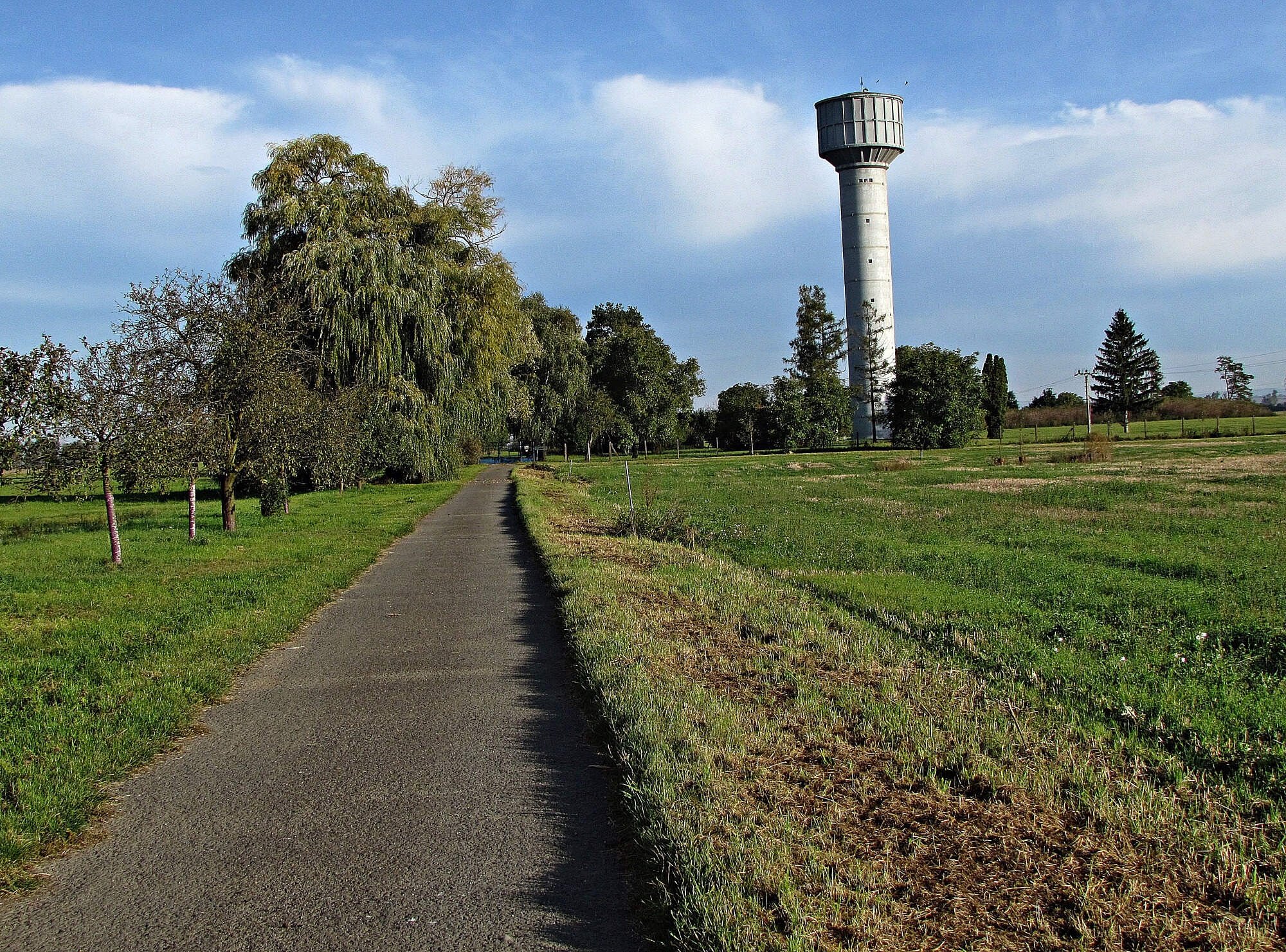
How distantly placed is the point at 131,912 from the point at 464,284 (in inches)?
1312

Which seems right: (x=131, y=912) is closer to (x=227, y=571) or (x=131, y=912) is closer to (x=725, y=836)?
(x=725, y=836)

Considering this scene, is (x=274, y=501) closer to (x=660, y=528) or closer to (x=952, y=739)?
(x=660, y=528)

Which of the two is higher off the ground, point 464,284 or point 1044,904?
point 464,284

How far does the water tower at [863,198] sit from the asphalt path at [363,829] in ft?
275

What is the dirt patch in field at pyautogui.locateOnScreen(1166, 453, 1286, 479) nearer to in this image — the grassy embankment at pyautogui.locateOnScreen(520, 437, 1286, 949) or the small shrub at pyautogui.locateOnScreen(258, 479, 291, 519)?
the grassy embankment at pyautogui.locateOnScreen(520, 437, 1286, 949)

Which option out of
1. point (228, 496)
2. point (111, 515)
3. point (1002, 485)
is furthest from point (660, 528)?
point (1002, 485)

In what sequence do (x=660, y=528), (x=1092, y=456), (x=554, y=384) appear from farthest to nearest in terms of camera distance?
(x=554, y=384) < (x=1092, y=456) < (x=660, y=528)

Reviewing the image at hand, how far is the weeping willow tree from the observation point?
30.0 meters

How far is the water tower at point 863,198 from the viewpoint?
86438 mm

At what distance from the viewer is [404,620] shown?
9.52 meters

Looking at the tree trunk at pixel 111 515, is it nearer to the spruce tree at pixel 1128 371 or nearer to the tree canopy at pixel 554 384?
the tree canopy at pixel 554 384

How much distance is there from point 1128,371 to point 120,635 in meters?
105

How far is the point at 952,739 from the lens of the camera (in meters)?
5.00

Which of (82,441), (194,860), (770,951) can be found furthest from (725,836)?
(82,441)
